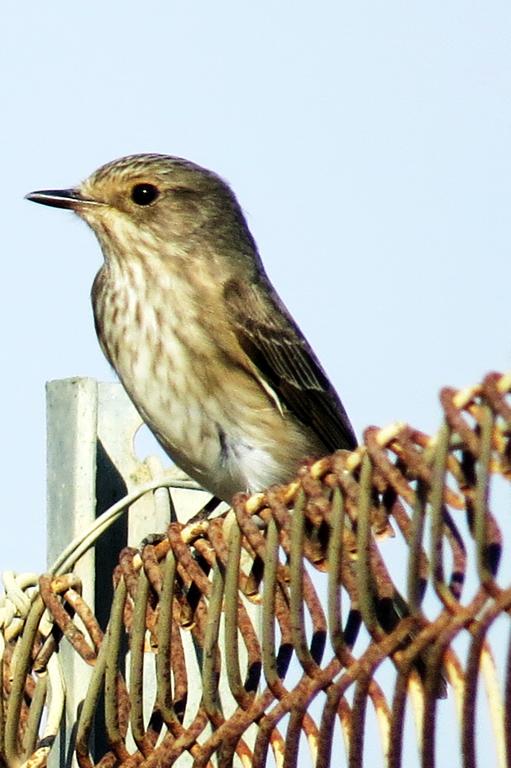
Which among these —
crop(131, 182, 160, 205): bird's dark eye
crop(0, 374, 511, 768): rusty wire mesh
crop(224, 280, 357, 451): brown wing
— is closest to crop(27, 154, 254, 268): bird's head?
crop(131, 182, 160, 205): bird's dark eye

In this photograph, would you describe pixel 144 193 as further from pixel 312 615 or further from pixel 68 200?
pixel 312 615

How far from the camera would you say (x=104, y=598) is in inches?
199

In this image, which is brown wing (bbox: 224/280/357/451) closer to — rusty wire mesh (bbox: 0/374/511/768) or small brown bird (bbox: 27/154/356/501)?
small brown bird (bbox: 27/154/356/501)

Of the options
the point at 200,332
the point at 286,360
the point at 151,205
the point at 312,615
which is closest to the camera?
the point at 312,615

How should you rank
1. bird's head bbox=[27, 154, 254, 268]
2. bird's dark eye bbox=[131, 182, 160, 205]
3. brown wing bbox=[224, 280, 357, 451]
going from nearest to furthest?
brown wing bbox=[224, 280, 357, 451] → bird's head bbox=[27, 154, 254, 268] → bird's dark eye bbox=[131, 182, 160, 205]

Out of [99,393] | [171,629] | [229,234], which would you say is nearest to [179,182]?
[229,234]

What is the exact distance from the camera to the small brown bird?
6465 mm

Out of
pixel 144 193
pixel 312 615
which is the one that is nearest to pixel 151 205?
pixel 144 193

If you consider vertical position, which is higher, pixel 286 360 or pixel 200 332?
pixel 200 332

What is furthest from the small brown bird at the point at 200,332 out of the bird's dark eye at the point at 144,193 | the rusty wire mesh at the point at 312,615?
the rusty wire mesh at the point at 312,615

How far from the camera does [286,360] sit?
7.01 metres

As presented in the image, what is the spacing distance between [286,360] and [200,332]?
523 mm

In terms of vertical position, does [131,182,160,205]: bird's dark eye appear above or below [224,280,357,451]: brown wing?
above

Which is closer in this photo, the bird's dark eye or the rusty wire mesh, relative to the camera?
the rusty wire mesh
